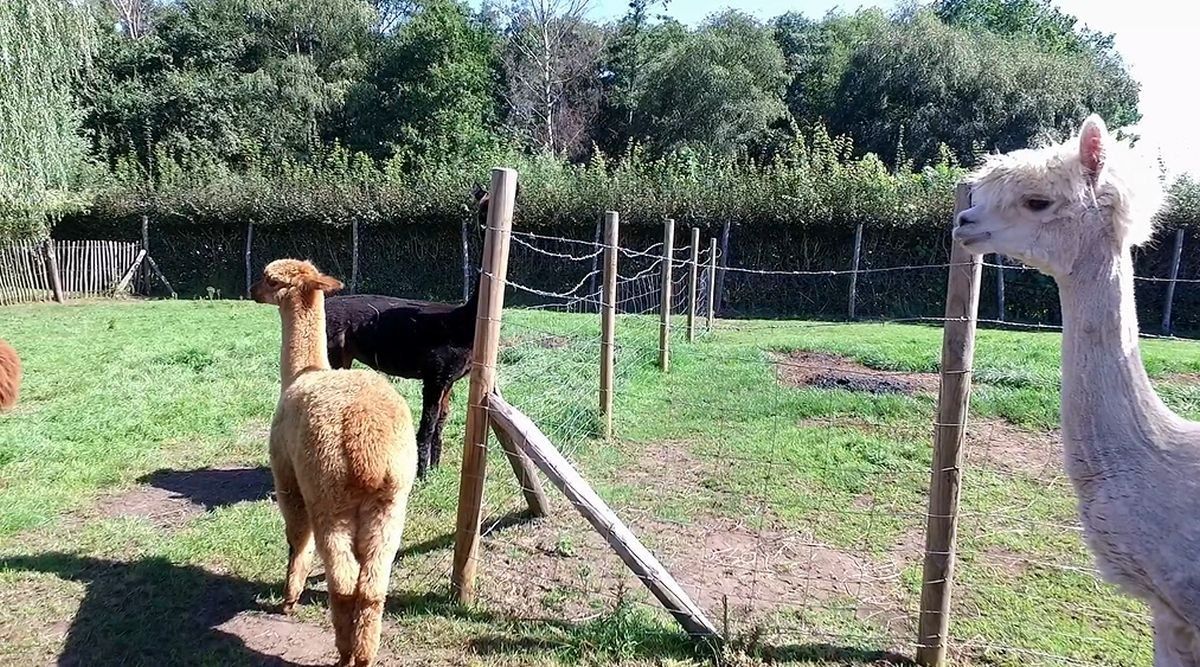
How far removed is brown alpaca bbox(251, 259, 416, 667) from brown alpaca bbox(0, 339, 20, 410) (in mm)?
2619

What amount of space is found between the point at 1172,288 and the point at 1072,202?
673 inches

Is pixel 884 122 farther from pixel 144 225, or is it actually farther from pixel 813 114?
pixel 144 225

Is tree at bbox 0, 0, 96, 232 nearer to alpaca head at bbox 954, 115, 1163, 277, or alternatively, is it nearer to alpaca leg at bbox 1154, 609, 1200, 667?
alpaca head at bbox 954, 115, 1163, 277

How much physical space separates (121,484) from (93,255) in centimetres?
1640

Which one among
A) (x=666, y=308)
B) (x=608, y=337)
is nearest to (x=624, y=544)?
(x=608, y=337)

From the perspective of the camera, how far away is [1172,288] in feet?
51.7

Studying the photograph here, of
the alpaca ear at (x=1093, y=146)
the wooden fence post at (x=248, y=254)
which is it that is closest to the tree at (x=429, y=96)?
the wooden fence post at (x=248, y=254)

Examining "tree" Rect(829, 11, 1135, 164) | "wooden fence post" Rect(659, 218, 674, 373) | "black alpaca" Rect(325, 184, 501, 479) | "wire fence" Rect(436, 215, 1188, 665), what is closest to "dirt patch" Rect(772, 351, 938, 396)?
"wire fence" Rect(436, 215, 1188, 665)

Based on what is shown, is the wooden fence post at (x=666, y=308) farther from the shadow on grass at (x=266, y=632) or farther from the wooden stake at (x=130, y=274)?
the wooden stake at (x=130, y=274)

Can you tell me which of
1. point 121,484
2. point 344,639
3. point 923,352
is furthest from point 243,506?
point 923,352

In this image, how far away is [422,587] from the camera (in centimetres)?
395

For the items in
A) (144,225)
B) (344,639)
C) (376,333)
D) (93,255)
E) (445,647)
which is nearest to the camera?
(344,639)

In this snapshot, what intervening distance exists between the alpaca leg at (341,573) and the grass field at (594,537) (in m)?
0.34

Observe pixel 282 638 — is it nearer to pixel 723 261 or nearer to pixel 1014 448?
pixel 1014 448
